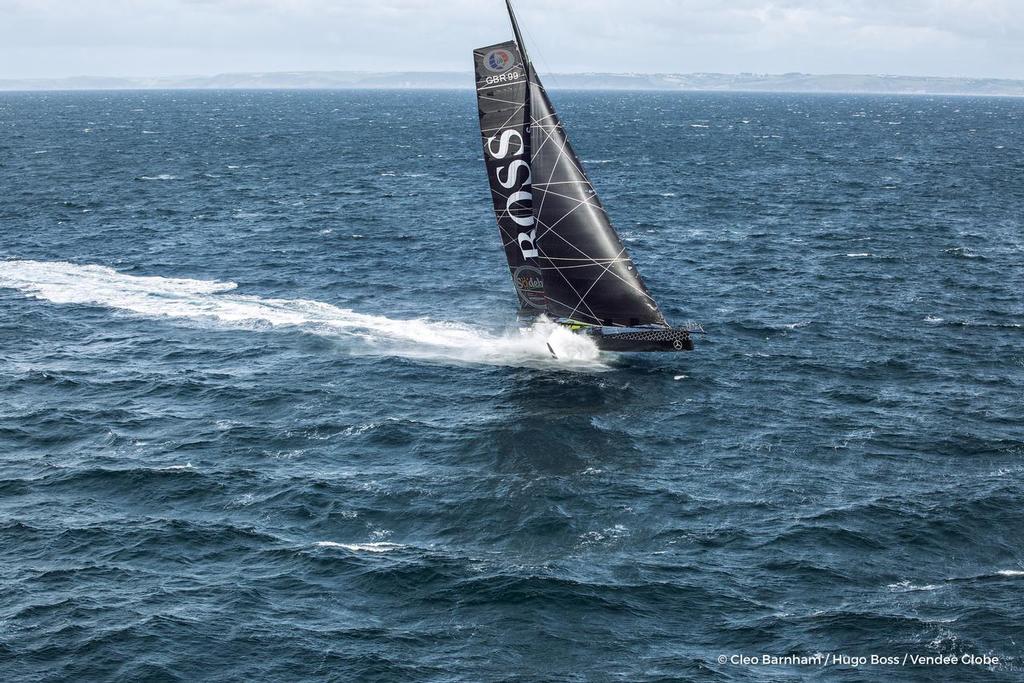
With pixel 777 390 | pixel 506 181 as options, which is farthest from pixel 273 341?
pixel 777 390

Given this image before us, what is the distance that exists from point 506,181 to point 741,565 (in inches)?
1101

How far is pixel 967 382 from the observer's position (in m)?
58.8

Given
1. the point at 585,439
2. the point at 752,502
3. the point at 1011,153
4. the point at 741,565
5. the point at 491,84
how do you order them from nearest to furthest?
the point at 741,565
the point at 752,502
the point at 585,439
the point at 491,84
the point at 1011,153

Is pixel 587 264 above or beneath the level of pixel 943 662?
above

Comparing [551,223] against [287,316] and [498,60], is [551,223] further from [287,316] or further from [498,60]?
[287,316]

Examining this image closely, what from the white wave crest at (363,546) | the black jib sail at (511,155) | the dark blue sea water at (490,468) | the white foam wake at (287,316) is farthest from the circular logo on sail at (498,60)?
the white wave crest at (363,546)

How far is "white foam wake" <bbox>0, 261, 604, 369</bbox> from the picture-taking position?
2474 inches

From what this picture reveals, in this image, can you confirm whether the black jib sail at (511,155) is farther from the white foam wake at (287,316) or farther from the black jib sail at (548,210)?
the white foam wake at (287,316)

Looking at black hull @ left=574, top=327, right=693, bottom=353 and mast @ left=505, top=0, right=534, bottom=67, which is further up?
mast @ left=505, top=0, right=534, bottom=67

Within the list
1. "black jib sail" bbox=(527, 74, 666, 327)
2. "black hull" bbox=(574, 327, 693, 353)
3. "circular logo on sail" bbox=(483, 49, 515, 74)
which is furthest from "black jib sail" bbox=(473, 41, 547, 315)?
"black hull" bbox=(574, 327, 693, 353)

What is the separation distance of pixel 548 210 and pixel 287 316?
22.9m

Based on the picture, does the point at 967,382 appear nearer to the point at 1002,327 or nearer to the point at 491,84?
the point at 1002,327

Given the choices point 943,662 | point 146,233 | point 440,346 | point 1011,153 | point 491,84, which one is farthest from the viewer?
point 1011,153

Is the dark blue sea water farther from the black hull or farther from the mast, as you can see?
the mast
